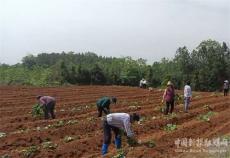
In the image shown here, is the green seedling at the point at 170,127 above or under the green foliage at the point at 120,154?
above

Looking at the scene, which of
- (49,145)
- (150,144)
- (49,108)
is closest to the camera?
(150,144)

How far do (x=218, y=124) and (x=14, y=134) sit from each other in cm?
704

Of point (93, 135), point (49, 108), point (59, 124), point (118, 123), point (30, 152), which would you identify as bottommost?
point (30, 152)

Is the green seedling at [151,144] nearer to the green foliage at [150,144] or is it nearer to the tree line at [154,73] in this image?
the green foliage at [150,144]

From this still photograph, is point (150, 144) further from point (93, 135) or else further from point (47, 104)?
point (47, 104)

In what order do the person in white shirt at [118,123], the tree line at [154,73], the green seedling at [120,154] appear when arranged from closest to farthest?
the green seedling at [120,154]
the person in white shirt at [118,123]
the tree line at [154,73]

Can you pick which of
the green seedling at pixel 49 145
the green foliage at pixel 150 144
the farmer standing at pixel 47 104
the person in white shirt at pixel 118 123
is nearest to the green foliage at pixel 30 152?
the green seedling at pixel 49 145

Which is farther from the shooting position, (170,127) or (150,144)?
(170,127)

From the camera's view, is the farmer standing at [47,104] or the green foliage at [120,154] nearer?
the green foliage at [120,154]

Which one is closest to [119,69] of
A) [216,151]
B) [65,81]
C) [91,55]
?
[65,81]

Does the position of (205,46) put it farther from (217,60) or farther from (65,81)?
(65,81)

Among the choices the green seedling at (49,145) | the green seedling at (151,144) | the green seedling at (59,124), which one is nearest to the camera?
the green seedling at (151,144)

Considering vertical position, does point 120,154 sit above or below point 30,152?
above

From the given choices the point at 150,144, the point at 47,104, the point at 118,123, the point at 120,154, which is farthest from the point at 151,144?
the point at 47,104
